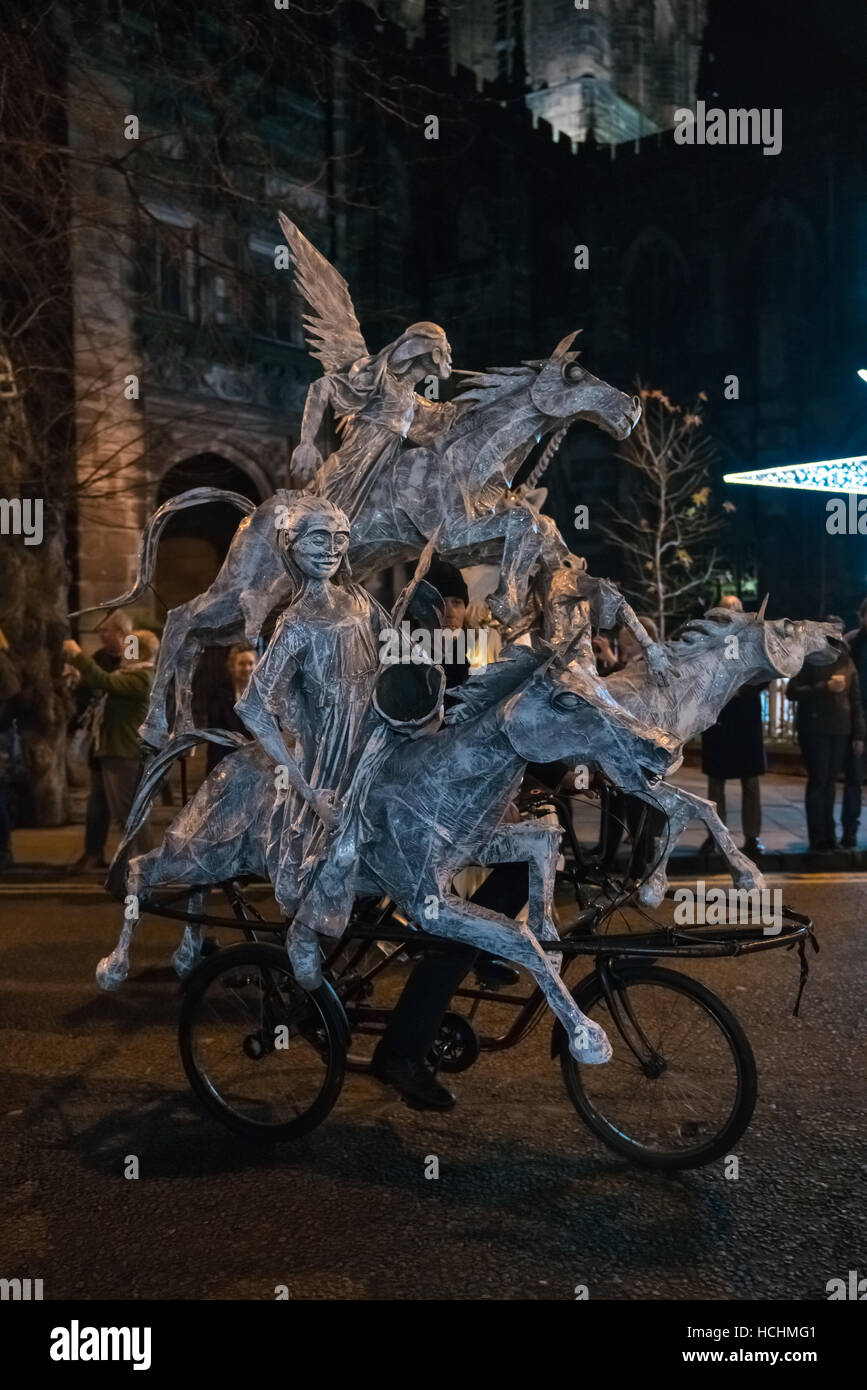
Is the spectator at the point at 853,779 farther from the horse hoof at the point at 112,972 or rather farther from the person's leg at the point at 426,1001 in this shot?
the horse hoof at the point at 112,972

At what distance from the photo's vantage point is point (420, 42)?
28.9 metres

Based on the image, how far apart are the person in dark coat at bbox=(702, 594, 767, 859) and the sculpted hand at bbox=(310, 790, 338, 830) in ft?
20.5

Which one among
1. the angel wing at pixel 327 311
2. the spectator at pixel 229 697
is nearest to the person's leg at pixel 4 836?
the spectator at pixel 229 697

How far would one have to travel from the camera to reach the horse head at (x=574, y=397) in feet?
20.4

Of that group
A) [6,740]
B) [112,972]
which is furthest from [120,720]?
[112,972]

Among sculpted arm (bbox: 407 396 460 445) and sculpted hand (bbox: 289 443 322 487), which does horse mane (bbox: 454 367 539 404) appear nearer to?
sculpted arm (bbox: 407 396 460 445)

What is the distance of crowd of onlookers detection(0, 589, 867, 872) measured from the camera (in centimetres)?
953

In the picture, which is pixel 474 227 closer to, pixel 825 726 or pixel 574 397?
pixel 825 726

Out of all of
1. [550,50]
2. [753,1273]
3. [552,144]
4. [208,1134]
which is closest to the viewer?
[753,1273]

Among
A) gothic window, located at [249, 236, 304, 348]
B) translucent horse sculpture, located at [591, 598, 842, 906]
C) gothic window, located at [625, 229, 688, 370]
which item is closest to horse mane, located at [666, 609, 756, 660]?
translucent horse sculpture, located at [591, 598, 842, 906]

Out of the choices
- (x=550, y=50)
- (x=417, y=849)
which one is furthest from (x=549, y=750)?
(x=550, y=50)

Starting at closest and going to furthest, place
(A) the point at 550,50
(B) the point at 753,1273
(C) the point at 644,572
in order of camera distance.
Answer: (B) the point at 753,1273 < (C) the point at 644,572 < (A) the point at 550,50
